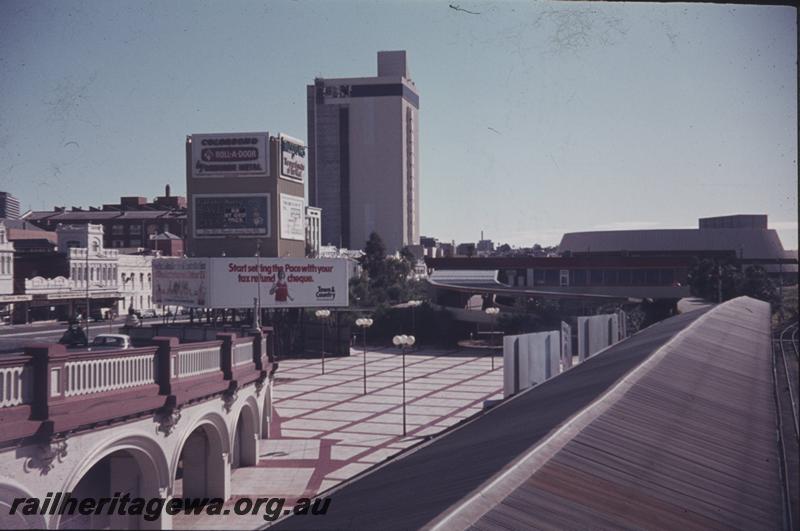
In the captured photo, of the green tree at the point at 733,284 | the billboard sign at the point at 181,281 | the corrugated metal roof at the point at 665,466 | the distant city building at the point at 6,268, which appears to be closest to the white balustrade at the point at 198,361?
the corrugated metal roof at the point at 665,466

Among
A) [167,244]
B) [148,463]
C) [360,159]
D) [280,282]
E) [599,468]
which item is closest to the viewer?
[599,468]

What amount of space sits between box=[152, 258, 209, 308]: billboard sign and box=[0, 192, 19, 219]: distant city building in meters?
23.7

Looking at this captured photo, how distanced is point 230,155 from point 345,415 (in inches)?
822

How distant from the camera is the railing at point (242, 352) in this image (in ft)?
57.4

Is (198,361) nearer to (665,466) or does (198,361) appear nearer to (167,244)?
(665,466)

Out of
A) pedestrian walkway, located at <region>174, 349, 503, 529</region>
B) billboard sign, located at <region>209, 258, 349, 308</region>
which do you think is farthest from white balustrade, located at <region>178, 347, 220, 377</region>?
billboard sign, located at <region>209, 258, 349, 308</region>

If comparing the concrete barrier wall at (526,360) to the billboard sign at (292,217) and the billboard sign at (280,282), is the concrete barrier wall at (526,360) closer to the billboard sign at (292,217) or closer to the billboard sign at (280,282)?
the billboard sign at (280,282)

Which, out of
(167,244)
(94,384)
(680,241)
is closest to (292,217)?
(167,244)

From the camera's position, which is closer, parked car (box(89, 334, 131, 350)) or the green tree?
parked car (box(89, 334, 131, 350))

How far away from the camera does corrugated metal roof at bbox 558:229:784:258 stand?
73.0 m

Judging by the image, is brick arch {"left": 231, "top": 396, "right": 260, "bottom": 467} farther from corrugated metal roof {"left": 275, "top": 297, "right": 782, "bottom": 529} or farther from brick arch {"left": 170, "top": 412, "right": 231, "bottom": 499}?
corrugated metal roof {"left": 275, "top": 297, "right": 782, "bottom": 529}

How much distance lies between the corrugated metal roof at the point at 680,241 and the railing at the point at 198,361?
2411 inches

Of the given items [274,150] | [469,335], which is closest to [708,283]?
[469,335]

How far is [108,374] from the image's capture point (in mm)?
11117
